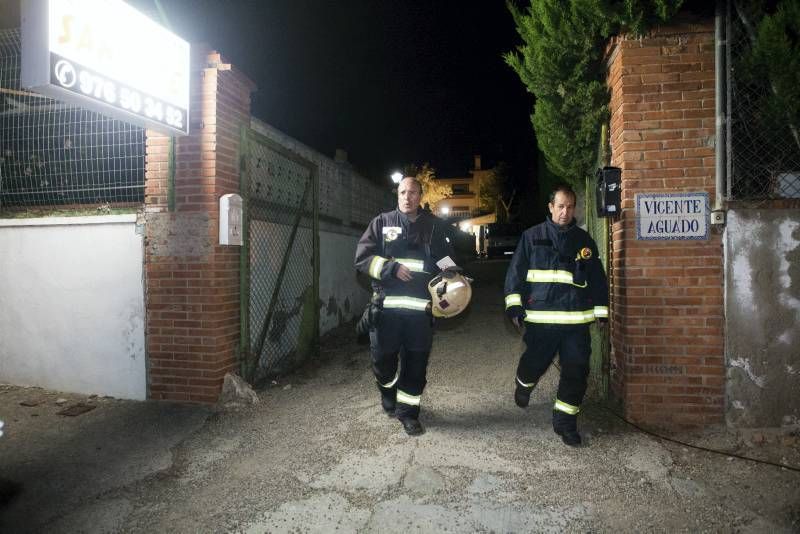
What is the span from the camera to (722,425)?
3930 millimetres

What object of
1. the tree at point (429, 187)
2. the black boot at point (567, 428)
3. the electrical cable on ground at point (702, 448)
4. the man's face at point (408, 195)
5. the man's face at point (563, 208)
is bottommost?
the electrical cable on ground at point (702, 448)

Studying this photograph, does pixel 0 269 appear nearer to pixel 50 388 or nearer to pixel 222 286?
pixel 50 388

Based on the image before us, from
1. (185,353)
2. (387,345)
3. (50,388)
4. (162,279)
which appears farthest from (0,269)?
(387,345)

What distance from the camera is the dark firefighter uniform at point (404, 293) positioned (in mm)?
3994

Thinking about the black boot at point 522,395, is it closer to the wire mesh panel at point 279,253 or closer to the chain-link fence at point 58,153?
the wire mesh panel at point 279,253

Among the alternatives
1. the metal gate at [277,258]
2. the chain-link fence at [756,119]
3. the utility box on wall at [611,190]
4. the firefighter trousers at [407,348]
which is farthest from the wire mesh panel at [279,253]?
the chain-link fence at [756,119]

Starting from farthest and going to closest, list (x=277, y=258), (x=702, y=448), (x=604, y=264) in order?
(x=277, y=258) → (x=604, y=264) → (x=702, y=448)

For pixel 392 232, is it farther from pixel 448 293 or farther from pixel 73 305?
pixel 73 305

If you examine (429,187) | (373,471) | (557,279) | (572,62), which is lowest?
(373,471)

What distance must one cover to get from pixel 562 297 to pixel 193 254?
333 cm

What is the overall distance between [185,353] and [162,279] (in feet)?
2.44

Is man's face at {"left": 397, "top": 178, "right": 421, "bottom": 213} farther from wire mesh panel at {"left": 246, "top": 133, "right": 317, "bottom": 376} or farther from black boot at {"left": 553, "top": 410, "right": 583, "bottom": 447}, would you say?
black boot at {"left": 553, "top": 410, "right": 583, "bottom": 447}

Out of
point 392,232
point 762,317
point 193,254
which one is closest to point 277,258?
point 193,254

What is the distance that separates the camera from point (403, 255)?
13.4 feet
